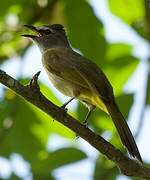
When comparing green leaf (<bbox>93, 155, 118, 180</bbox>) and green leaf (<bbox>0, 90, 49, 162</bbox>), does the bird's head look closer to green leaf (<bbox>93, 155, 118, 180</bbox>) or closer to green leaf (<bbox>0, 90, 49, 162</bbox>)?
green leaf (<bbox>0, 90, 49, 162</bbox>)

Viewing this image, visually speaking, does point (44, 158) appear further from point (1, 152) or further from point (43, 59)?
point (43, 59)

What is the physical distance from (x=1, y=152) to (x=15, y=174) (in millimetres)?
362

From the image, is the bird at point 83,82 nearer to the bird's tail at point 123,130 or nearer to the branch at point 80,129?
the bird's tail at point 123,130

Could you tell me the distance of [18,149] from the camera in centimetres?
563

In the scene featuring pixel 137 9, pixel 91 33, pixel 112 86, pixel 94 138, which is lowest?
pixel 94 138

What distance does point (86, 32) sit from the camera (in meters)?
5.89

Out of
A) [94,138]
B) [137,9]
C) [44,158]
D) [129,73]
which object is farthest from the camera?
[137,9]

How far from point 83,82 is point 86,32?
49 cm

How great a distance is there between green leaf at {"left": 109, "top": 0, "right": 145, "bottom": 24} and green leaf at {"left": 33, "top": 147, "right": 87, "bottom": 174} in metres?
1.50

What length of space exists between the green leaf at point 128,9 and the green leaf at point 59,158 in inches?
59.2

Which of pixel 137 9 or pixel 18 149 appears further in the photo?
pixel 137 9

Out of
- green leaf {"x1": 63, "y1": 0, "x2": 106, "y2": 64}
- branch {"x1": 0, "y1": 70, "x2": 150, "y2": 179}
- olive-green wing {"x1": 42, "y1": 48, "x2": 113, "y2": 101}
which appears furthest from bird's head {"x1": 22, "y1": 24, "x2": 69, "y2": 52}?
branch {"x1": 0, "y1": 70, "x2": 150, "y2": 179}

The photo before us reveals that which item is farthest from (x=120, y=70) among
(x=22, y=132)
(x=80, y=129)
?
(x=80, y=129)

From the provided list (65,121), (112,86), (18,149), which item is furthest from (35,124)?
(65,121)
